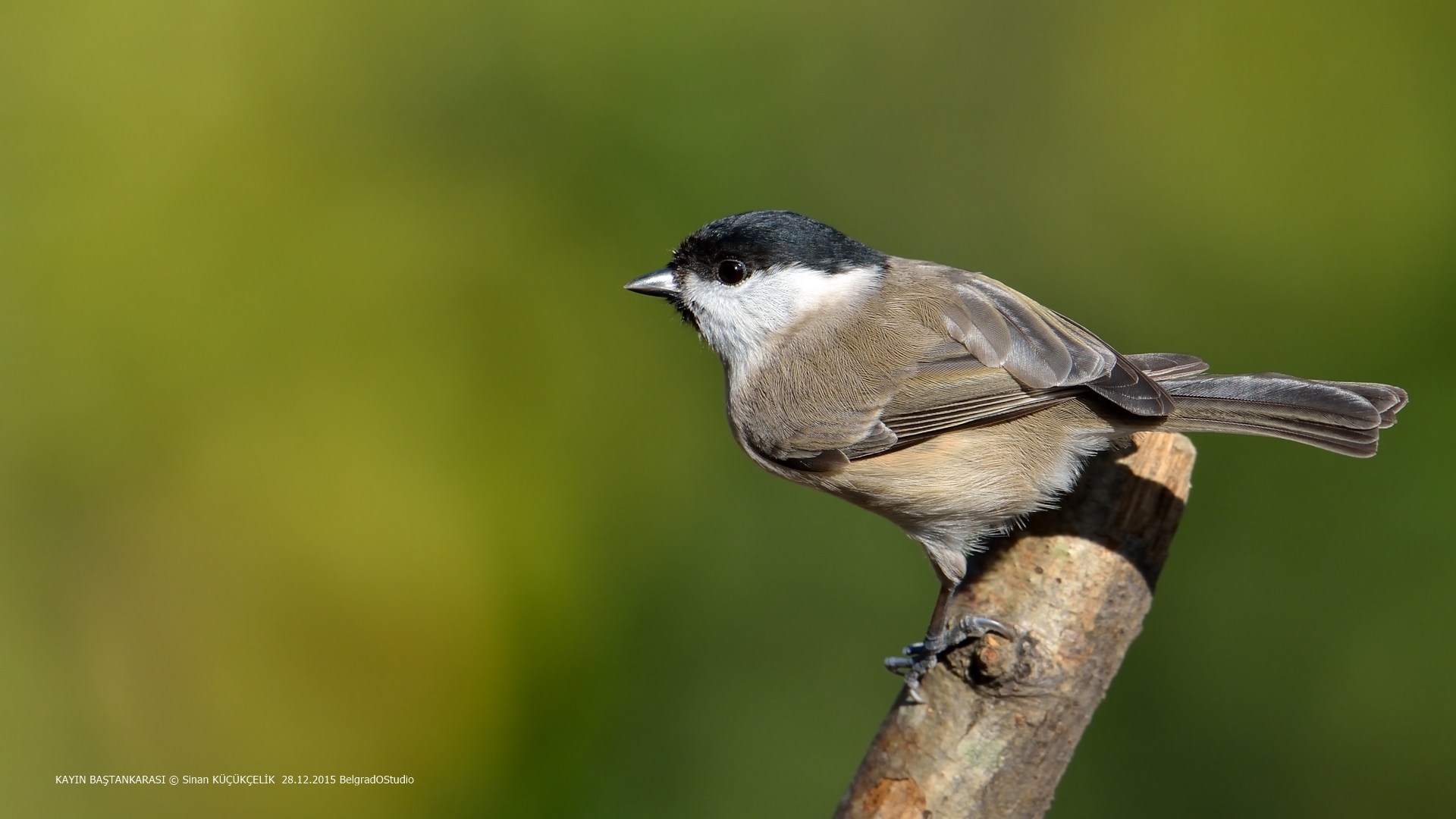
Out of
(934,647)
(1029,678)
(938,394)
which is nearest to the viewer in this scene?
(1029,678)

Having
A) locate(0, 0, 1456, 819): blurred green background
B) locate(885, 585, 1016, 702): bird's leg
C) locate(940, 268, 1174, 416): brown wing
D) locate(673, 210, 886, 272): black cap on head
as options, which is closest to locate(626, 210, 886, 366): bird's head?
locate(673, 210, 886, 272): black cap on head

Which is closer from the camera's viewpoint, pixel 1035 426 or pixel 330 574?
pixel 1035 426

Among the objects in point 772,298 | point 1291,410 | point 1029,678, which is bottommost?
point 1029,678

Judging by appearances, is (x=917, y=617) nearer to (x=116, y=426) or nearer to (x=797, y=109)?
(x=797, y=109)

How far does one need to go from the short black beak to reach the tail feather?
1.32 meters

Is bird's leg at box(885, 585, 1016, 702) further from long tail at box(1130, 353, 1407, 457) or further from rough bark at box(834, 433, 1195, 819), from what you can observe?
long tail at box(1130, 353, 1407, 457)

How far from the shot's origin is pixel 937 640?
242 centimetres

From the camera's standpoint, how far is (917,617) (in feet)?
12.5

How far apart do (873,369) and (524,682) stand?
1766 mm

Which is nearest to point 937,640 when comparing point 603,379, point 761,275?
point 761,275

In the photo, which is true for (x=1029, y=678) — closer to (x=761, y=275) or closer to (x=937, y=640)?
(x=937, y=640)

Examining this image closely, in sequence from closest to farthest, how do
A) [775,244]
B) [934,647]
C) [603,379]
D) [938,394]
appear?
[934,647] < [938,394] < [775,244] < [603,379]

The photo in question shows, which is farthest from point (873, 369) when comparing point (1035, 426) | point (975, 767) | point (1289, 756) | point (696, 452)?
point (1289, 756)

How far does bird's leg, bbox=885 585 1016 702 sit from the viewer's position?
91.7 inches
